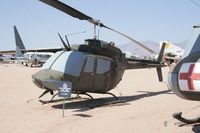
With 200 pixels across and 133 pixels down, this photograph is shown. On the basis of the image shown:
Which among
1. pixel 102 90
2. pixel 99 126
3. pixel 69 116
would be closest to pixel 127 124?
pixel 99 126

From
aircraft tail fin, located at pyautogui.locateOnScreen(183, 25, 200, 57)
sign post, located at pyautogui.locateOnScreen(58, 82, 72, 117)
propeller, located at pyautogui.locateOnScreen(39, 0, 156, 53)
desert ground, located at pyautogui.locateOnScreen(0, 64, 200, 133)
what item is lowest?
desert ground, located at pyautogui.locateOnScreen(0, 64, 200, 133)

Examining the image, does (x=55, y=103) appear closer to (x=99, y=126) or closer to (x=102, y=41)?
(x=102, y=41)

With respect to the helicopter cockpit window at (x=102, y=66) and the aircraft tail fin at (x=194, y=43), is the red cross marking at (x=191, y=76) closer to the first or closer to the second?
the aircraft tail fin at (x=194, y=43)

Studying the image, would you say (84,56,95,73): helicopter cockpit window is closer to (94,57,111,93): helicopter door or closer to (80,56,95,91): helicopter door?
(80,56,95,91): helicopter door

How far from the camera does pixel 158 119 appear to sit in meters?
9.90

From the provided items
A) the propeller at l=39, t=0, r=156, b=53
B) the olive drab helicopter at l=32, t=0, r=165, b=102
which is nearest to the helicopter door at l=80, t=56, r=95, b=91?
the olive drab helicopter at l=32, t=0, r=165, b=102

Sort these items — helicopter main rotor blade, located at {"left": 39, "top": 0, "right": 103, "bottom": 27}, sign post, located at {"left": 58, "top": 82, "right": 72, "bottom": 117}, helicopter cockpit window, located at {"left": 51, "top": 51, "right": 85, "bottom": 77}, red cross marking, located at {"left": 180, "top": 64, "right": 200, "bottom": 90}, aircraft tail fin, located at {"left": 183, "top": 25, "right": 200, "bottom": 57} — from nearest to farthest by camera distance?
red cross marking, located at {"left": 180, "top": 64, "right": 200, "bottom": 90} < aircraft tail fin, located at {"left": 183, "top": 25, "right": 200, "bottom": 57} < helicopter main rotor blade, located at {"left": 39, "top": 0, "right": 103, "bottom": 27} < sign post, located at {"left": 58, "top": 82, "right": 72, "bottom": 117} < helicopter cockpit window, located at {"left": 51, "top": 51, "right": 85, "bottom": 77}

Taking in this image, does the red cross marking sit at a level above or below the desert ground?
above

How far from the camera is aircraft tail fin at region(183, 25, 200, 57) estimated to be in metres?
7.30

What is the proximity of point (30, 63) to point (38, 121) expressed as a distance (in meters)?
45.6

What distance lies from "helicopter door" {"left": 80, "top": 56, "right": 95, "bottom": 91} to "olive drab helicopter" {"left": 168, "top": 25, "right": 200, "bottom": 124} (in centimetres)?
563

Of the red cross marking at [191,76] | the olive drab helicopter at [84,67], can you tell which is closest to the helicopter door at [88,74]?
the olive drab helicopter at [84,67]

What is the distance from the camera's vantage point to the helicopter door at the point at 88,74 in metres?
12.5

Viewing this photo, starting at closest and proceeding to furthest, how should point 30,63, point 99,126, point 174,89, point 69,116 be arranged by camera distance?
point 174,89 < point 99,126 < point 69,116 < point 30,63
